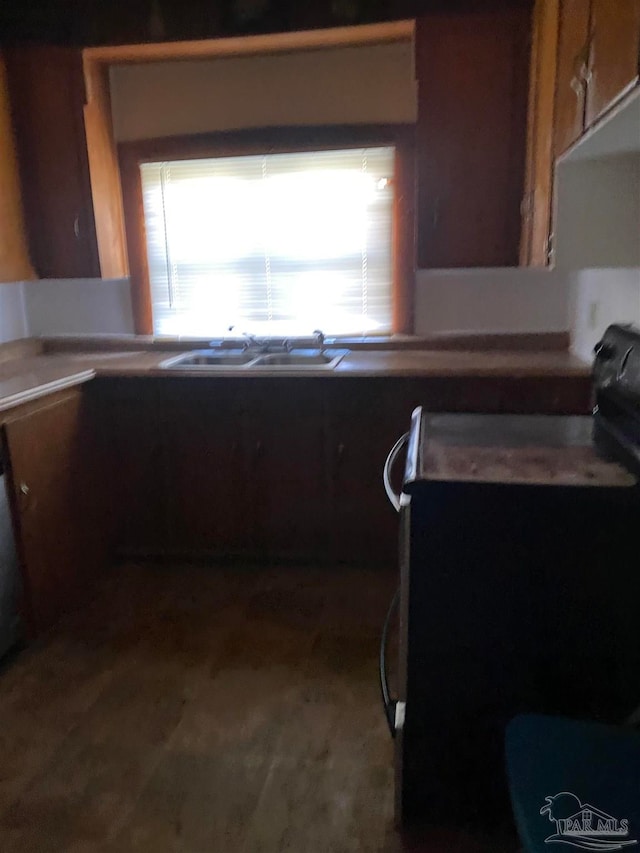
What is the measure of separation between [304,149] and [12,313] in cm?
164

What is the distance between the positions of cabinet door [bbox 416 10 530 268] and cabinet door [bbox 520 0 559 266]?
0.06 meters

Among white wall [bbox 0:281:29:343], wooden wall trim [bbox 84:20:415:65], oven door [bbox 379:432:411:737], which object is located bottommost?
oven door [bbox 379:432:411:737]

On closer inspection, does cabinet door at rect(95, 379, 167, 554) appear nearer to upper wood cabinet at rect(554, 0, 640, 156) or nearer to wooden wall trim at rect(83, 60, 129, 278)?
wooden wall trim at rect(83, 60, 129, 278)

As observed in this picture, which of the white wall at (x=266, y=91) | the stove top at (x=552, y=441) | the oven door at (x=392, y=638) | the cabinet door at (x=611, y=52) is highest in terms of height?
the white wall at (x=266, y=91)

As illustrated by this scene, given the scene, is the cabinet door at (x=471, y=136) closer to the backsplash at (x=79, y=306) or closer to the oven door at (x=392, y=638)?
the oven door at (x=392, y=638)

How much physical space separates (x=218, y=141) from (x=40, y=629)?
2223 millimetres

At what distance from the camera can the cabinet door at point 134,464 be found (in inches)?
113

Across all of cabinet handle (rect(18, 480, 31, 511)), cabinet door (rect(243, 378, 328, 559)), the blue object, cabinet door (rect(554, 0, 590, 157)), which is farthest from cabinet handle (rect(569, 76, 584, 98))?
cabinet handle (rect(18, 480, 31, 511))

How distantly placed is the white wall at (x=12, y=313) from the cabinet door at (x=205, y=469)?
41.5 inches

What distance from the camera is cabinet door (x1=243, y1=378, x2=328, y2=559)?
2.77 metres

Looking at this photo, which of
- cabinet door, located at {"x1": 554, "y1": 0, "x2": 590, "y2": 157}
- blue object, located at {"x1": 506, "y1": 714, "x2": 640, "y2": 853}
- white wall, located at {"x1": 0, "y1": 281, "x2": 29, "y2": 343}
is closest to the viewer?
blue object, located at {"x1": 506, "y1": 714, "x2": 640, "y2": 853}

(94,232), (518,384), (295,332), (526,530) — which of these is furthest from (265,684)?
(94,232)

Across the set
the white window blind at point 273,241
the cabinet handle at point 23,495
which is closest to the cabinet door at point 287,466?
the white window blind at point 273,241

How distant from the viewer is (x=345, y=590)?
275 cm
